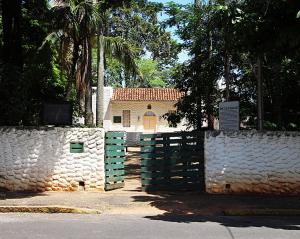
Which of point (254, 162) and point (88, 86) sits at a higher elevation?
point (88, 86)

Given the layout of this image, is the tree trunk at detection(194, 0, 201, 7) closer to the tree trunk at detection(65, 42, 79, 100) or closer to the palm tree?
the palm tree

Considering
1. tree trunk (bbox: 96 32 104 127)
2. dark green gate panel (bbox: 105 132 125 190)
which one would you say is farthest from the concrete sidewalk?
tree trunk (bbox: 96 32 104 127)

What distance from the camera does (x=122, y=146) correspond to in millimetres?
14578

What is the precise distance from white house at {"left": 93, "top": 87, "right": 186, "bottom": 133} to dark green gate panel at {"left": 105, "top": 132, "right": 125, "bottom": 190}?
33.7 meters

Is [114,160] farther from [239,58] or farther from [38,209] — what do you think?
[239,58]

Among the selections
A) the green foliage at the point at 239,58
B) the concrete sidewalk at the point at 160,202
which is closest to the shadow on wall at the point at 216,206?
the concrete sidewalk at the point at 160,202

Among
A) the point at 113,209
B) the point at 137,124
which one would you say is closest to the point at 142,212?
the point at 113,209

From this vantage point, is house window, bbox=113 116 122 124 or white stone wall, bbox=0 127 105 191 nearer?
white stone wall, bbox=0 127 105 191

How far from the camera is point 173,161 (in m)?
13.9

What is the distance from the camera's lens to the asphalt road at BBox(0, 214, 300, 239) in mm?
8331

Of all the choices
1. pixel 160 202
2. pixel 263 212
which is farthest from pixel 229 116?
pixel 263 212

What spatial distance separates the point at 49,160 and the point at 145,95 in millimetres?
35073

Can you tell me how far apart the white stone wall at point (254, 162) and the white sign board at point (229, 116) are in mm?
441

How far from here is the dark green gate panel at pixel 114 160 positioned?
551 inches
